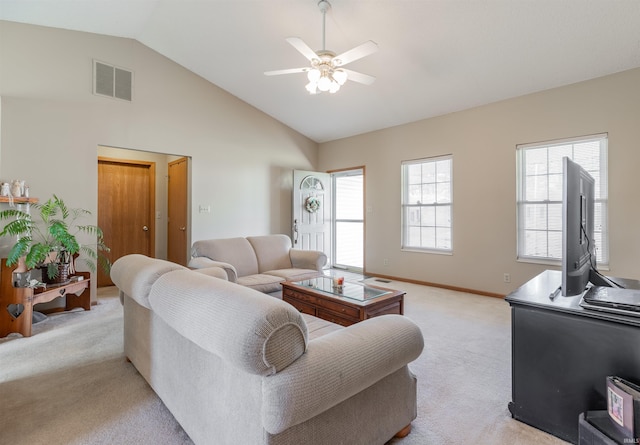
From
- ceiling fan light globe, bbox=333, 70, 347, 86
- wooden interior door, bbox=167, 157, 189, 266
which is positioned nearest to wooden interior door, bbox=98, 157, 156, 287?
wooden interior door, bbox=167, 157, 189, 266

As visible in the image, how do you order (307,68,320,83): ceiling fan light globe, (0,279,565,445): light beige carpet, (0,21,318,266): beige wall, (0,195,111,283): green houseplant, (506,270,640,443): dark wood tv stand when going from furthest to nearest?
(0,21,318,266): beige wall
(0,195,111,283): green houseplant
(307,68,320,83): ceiling fan light globe
(0,279,565,445): light beige carpet
(506,270,640,443): dark wood tv stand

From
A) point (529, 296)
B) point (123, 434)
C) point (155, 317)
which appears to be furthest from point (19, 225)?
point (529, 296)

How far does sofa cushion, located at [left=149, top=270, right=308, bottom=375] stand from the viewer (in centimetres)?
96

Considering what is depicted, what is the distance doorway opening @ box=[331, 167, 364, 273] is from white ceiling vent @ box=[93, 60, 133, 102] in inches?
149

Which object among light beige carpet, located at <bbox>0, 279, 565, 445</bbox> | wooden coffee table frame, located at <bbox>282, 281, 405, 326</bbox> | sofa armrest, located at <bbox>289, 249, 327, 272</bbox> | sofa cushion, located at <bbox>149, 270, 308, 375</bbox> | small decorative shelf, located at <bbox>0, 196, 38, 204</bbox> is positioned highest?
small decorative shelf, located at <bbox>0, 196, 38, 204</bbox>

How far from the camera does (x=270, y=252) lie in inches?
173

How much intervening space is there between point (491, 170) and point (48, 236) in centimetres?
563

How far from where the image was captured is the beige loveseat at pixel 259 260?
11.9ft

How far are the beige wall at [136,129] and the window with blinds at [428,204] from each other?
2.25 m

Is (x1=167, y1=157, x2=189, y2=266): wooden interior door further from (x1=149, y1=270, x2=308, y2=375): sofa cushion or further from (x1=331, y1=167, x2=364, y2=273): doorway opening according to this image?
(x1=149, y1=270, x2=308, y2=375): sofa cushion

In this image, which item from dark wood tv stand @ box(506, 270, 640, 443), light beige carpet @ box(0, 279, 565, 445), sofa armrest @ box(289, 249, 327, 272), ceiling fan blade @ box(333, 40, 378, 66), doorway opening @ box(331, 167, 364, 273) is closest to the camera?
dark wood tv stand @ box(506, 270, 640, 443)

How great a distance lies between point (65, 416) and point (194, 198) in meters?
3.45

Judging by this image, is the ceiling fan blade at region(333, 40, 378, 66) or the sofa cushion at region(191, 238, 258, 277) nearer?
the ceiling fan blade at region(333, 40, 378, 66)

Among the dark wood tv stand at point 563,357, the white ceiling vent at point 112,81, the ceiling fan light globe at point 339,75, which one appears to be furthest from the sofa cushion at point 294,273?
the white ceiling vent at point 112,81
